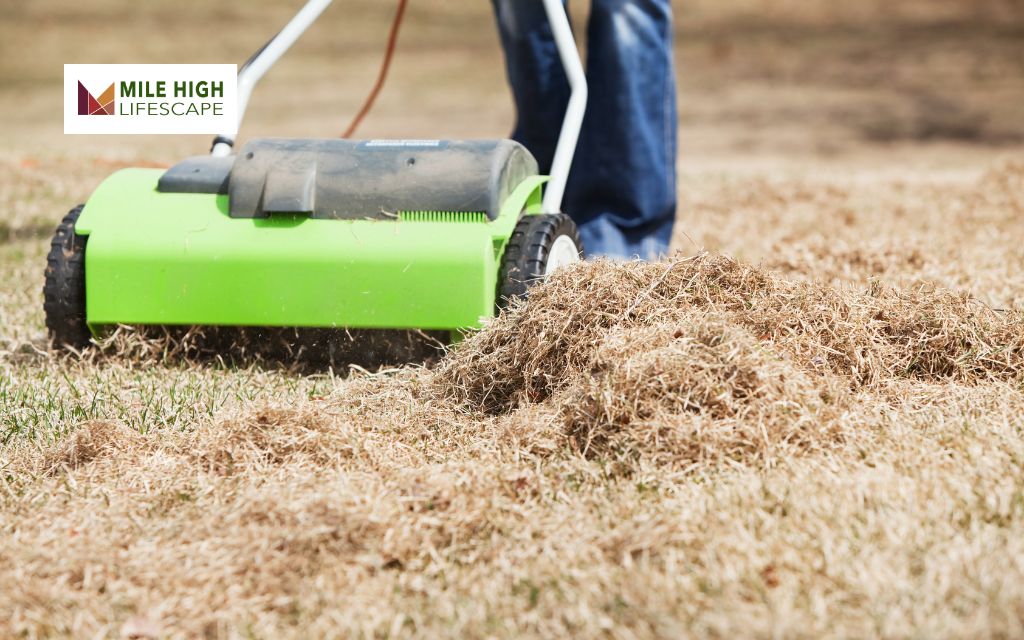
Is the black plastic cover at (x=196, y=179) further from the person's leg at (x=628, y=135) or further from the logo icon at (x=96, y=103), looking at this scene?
the person's leg at (x=628, y=135)

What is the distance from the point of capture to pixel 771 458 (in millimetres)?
2035

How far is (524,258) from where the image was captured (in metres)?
2.69

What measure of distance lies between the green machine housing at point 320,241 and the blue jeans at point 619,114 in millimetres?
1157

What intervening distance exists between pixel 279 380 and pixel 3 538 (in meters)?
0.87

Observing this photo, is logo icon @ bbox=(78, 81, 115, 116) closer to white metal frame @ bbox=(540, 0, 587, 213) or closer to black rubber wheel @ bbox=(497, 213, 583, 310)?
white metal frame @ bbox=(540, 0, 587, 213)

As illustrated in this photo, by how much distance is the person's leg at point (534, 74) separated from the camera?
161 inches

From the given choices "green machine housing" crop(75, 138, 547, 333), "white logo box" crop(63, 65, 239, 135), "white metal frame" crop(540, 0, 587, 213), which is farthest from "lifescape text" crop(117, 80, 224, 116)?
"white metal frame" crop(540, 0, 587, 213)

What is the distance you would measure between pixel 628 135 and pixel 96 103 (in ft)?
5.38

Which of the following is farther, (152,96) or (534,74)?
(534,74)

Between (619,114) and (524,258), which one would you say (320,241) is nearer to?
(524,258)

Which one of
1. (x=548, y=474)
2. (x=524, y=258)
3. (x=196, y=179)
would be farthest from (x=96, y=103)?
(x=548, y=474)

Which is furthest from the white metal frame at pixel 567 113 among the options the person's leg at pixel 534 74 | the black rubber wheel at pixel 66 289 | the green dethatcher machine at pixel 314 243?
the black rubber wheel at pixel 66 289

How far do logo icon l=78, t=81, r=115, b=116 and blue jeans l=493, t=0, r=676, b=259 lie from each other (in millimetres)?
1285

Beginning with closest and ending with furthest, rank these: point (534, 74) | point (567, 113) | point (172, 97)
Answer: point (567, 113) → point (172, 97) → point (534, 74)
